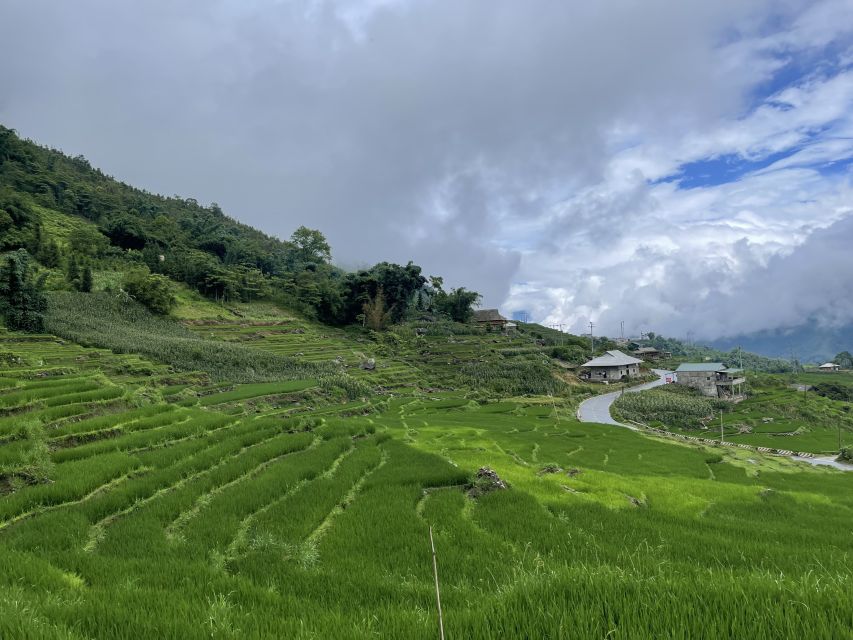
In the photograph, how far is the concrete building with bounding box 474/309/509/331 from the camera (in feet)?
271

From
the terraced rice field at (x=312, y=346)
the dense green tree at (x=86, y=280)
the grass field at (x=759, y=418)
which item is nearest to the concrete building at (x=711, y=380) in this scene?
the grass field at (x=759, y=418)

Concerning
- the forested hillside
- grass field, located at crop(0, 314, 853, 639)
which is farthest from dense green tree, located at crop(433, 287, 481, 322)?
grass field, located at crop(0, 314, 853, 639)

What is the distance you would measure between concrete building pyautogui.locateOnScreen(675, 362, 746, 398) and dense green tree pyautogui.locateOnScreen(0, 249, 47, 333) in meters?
70.3

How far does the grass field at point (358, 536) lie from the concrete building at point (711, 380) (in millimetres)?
44707

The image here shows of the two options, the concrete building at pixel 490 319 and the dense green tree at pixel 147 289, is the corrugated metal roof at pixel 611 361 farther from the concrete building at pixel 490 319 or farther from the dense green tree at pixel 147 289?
the dense green tree at pixel 147 289

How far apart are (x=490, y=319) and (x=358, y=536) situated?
7924cm

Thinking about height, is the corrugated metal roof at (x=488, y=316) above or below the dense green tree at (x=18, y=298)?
above

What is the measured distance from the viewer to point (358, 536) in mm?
6812

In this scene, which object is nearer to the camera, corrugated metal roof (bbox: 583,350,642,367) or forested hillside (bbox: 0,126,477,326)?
forested hillside (bbox: 0,126,477,326)

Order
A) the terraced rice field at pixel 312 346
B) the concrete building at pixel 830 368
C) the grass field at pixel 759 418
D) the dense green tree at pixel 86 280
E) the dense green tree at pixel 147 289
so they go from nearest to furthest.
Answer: the grass field at pixel 759 418 → the dense green tree at pixel 86 280 → the terraced rice field at pixel 312 346 → the dense green tree at pixel 147 289 → the concrete building at pixel 830 368

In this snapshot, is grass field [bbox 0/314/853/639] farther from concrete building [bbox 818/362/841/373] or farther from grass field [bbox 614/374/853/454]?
concrete building [bbox 818/362/841/373]

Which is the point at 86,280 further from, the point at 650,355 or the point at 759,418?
the point at 650,355

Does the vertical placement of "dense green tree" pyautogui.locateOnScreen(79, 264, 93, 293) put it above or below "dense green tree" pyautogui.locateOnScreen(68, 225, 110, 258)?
below

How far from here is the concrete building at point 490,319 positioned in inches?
3258
